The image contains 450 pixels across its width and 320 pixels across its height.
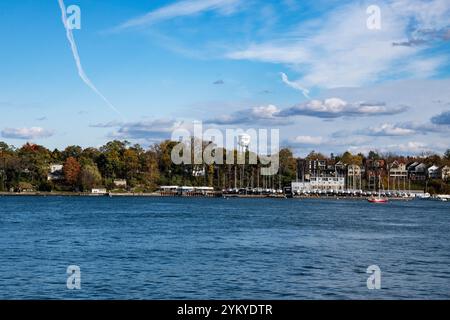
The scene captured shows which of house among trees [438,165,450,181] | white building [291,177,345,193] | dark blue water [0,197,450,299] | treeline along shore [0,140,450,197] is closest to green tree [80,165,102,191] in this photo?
treeline along shore [0,140,450,197]

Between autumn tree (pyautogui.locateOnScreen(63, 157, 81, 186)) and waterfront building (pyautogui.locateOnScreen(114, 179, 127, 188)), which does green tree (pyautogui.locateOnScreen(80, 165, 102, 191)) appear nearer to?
autumn tree (pyautogui.locateOnScreen(63, 157, 81, 186))

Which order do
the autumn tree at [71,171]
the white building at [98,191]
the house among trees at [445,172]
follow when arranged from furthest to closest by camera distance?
the house among trees at [445,172]
the white building at [98,191]
the autumn tree at [71,171]

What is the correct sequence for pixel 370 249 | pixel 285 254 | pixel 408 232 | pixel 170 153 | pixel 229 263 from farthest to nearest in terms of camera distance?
pixel 170 153
pixel 408 232
pixel 370 249
pixel 285 254
pixel 229 263

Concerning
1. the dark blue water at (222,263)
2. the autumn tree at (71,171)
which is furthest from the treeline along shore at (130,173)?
the dark blue water at (222,263)

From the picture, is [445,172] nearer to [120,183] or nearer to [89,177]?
[120,183]

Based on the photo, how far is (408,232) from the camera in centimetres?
5622

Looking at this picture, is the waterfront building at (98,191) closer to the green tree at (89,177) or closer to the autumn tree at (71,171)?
the green tree at (89,177)

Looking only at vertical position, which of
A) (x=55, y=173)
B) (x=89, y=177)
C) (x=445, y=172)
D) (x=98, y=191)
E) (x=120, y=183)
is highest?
(x=445, y=172)

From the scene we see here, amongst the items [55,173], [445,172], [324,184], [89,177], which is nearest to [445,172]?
[445,172]
